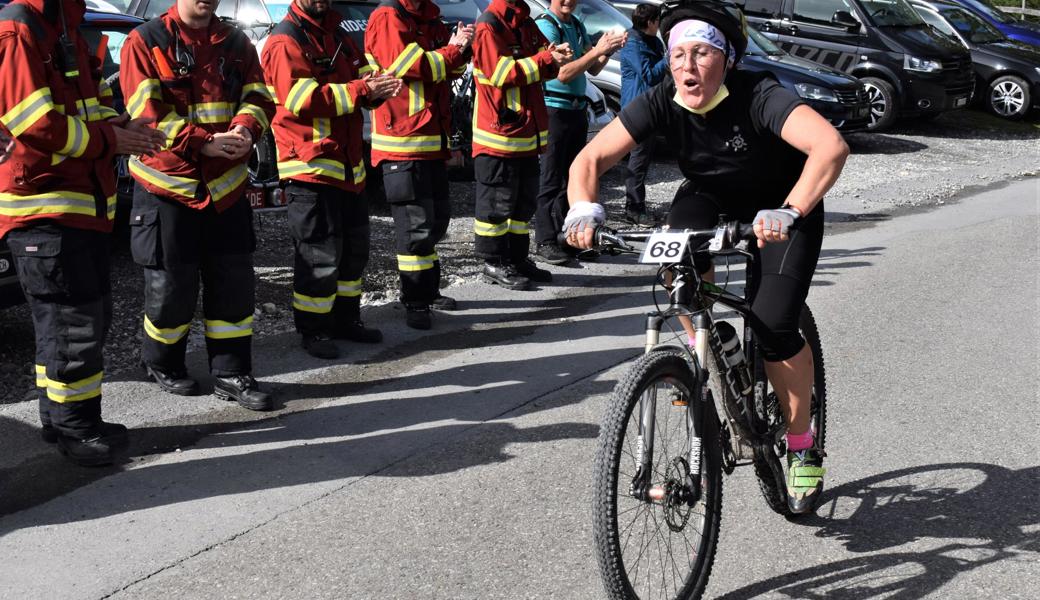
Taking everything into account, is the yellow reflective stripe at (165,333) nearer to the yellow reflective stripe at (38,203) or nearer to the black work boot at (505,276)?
the yellow reflective stripe at (38,203)

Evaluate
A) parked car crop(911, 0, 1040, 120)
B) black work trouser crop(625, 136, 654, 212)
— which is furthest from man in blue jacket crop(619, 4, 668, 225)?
parked car crop(911, 0, 1040, 120)

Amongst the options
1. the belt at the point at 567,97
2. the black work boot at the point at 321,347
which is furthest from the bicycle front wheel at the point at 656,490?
the belt at the point at 567,97

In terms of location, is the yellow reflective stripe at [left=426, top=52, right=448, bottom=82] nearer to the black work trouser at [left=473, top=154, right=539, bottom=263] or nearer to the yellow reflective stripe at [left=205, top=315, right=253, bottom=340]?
the black work trouser at [left=473, top=154, right=539, bottom=263]

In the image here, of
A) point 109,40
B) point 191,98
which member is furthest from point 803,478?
point 109,40

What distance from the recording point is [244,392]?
5992 millimetres

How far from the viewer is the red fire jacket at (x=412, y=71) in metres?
7.37

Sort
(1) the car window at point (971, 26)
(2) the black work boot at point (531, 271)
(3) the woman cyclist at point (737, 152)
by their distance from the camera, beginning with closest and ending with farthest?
(3) the woman cyclist at point (737, 152), (2) the black work boot at point (531, 271), (1) the car window at point (971, 26)

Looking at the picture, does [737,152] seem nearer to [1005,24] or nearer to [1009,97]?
[1009,97]

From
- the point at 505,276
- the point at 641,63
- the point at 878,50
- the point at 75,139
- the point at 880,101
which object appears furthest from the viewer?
the point at 878,50

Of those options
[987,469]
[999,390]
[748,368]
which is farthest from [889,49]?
[748,368]

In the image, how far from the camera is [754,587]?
4148 mm

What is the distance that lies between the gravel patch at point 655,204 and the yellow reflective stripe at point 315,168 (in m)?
1.17

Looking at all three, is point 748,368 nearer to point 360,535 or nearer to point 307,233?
point 360,535

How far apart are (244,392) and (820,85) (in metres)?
11.6
